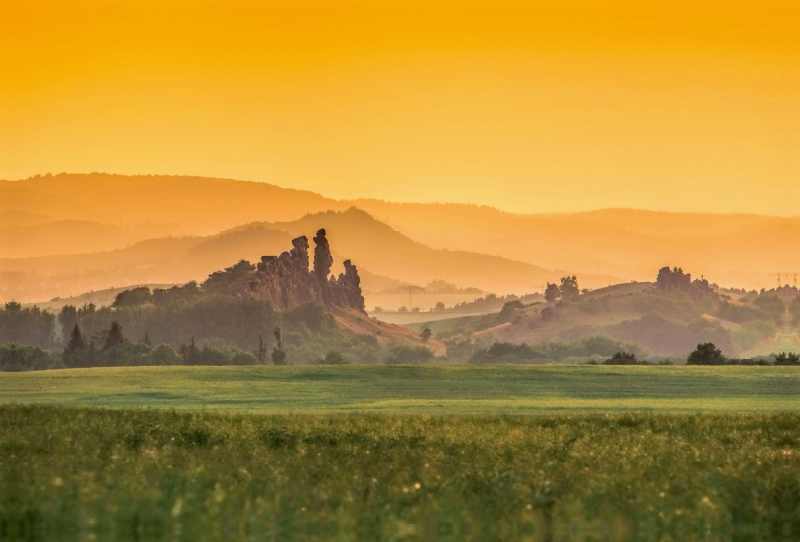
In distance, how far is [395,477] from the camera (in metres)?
30.1

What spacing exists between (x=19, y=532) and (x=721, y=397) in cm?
6657

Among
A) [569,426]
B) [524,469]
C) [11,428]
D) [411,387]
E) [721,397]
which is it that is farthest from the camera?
[411,387]

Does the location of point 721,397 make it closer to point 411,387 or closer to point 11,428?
point 411,387

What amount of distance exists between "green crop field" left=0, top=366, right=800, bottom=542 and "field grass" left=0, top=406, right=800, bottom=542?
0.06 metres

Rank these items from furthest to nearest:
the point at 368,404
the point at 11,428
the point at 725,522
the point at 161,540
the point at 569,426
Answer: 1. the point at 368,404
2. the point at 569,426
3. the point at 11,428
4. the point at 725,522
5. the point at 161,540

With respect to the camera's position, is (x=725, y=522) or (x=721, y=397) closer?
(x=725, y=522)

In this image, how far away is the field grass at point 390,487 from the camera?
82.7 ft

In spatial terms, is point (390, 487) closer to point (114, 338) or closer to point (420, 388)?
point (420, 388)

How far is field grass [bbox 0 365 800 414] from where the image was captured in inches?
2864

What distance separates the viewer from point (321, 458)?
113 feet

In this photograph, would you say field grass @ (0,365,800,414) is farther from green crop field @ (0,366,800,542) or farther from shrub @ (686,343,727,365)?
green crop field @ (0,366,800,542)

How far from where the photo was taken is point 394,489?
2841 cm

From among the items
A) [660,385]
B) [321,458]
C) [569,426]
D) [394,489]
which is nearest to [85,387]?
[660,385]

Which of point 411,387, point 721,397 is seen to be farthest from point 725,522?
point 411,387
